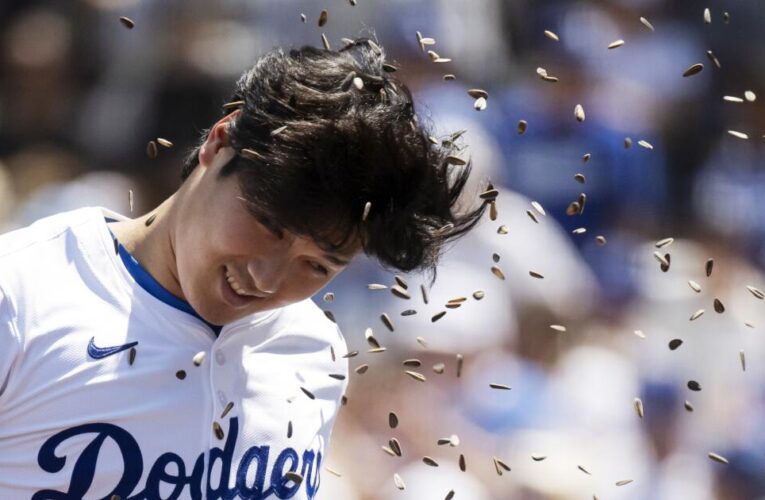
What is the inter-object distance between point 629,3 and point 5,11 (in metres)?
2.15

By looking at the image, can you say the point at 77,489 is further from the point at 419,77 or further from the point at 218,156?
the point at 419,77

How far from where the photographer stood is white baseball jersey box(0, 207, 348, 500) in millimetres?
1667

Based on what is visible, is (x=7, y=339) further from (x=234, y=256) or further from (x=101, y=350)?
(x=234, y=256)

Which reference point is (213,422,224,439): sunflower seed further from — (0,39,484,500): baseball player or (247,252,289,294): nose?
(247,252,289,294): nose

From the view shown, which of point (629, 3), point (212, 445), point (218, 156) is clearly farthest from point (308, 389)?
point (629, 3)

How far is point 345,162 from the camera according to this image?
1658 millimetres

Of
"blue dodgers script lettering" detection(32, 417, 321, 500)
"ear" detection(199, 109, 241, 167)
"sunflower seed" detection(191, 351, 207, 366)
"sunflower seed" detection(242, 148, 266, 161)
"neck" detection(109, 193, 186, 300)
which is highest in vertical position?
"sunflower seed" detection(242, 148, 266, 161)

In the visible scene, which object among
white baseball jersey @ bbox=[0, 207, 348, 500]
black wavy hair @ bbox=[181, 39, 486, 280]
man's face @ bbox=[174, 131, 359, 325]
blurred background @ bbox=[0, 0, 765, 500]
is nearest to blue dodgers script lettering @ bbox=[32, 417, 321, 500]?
white baseball jersey @ bbox=[0, 207, 348, 500]

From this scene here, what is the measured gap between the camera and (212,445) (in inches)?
71.9

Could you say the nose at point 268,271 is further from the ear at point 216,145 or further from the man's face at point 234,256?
the ear at point 216,145

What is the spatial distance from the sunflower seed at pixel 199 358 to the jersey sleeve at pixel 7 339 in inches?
11.4

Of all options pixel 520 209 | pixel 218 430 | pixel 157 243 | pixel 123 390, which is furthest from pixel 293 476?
pixel 520 209

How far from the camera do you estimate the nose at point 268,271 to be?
166 cm

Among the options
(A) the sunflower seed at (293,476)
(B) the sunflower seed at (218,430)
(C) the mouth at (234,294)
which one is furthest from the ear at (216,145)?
(A) the sunflower seed at (293,476)
